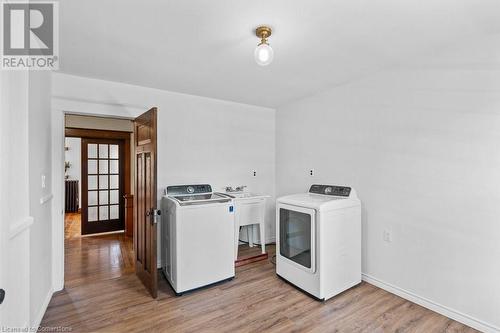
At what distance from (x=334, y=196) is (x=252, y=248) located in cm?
166

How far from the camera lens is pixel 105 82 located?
9.59ft

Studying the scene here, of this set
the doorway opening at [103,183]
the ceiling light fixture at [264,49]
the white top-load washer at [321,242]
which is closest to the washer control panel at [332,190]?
the white top-load washer at [321,242]

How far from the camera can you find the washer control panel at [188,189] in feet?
10.3

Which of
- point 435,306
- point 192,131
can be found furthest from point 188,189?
point 435,306

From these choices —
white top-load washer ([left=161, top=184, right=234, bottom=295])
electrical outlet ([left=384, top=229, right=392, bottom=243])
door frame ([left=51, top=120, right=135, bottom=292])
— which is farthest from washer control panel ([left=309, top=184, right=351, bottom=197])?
door frame ([left=51, top=120, right=135, bottom=292])

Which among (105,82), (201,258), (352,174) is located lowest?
(201,258)

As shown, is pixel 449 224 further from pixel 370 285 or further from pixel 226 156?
pixel 226 156

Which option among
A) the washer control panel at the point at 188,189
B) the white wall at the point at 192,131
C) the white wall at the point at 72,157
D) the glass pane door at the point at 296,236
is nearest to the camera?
the glass pane door at the point at 296,236

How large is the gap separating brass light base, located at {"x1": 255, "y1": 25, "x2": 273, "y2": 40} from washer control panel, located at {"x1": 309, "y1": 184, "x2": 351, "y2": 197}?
187 centimetres

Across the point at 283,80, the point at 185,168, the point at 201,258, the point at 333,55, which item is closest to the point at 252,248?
the point at 201,258

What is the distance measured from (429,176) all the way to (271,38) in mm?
1903

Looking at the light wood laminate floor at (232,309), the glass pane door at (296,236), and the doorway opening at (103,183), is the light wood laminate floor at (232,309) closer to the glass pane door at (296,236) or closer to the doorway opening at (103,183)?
the glass pane door at (296,236)

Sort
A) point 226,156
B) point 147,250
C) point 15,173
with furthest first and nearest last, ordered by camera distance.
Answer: point 226,156 → point 147,250 → point 15,173

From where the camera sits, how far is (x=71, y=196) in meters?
7.09
